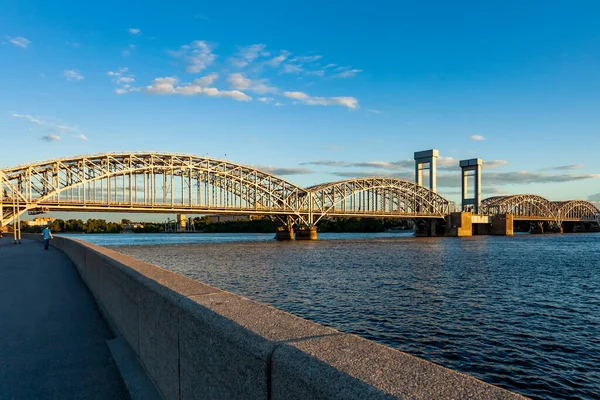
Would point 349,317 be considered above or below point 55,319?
below

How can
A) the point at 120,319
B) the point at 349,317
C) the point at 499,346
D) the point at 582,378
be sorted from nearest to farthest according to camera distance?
1. the point at 120,319
2. the point at 582,378
3. the point at 499,346
4. the point at 349,317

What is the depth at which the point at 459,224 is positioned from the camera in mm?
128250

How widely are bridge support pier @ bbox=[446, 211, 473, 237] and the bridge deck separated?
4985 inches

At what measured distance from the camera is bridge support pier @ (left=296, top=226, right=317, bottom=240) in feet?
319

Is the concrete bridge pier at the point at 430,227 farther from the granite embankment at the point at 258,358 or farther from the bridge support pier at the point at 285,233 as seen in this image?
the granite embankment at the point at 258,358

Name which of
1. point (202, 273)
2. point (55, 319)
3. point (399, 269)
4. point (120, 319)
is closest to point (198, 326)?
point (120, 319)

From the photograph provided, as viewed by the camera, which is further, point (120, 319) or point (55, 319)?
point (55, 319)

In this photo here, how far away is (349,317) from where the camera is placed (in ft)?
53.0

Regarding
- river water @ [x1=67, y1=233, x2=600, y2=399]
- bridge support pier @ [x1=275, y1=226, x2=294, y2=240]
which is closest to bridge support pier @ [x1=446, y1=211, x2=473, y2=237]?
bridge support pier @ [x1=275, y1=226, x2=294, y2=240]

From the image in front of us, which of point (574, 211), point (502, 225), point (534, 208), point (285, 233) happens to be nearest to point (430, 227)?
point (502, 225)

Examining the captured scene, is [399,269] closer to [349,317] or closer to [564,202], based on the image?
[349,317]

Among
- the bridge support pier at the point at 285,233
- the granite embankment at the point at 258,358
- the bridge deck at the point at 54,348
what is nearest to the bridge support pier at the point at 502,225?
the bridge support pier at the point at 285,233

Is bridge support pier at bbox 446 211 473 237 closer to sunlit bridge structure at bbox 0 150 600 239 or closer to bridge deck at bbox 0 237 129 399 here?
sunlit bridge structure at bbox 0 150 600 239

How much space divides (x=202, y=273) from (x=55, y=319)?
76.4 ft
